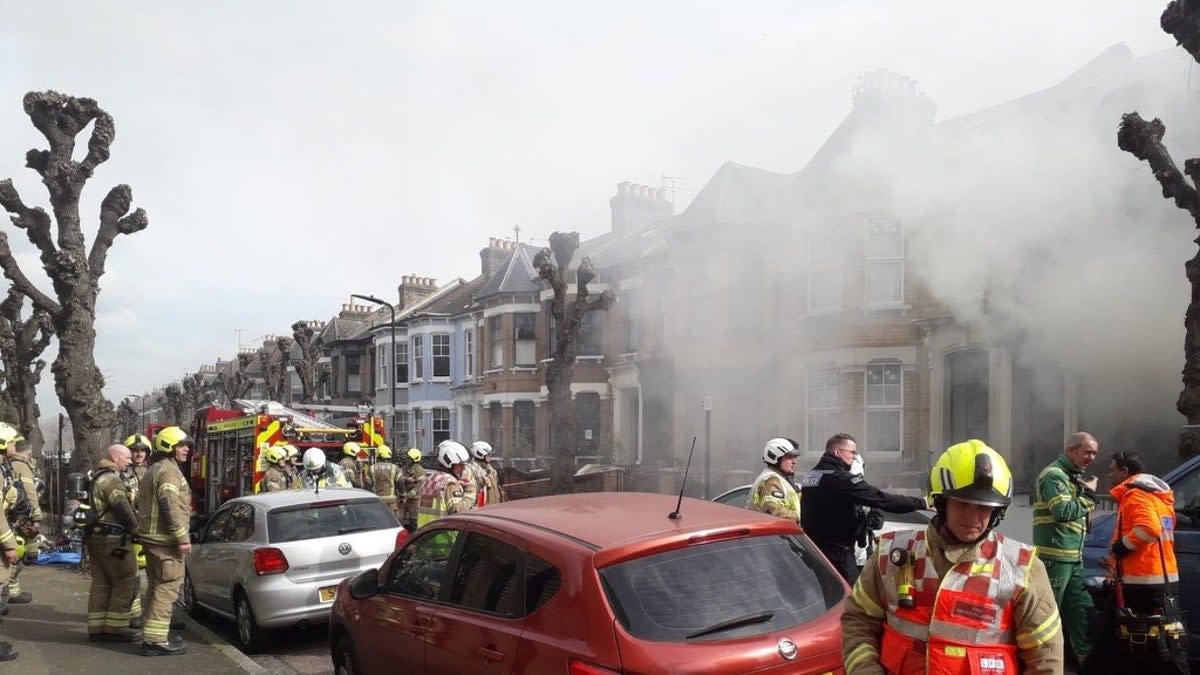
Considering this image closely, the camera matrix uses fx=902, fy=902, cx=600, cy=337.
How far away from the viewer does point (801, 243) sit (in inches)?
653

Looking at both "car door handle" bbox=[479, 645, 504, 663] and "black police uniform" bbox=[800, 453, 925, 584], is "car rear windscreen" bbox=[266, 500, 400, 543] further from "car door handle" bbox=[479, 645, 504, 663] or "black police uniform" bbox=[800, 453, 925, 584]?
"car door handle" bbox=[479, 645, 504, 663]

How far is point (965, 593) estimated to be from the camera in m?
2.28

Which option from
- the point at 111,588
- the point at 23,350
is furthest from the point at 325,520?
the point at 23,350

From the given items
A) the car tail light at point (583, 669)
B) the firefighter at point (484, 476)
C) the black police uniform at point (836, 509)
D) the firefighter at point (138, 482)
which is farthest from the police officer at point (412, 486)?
the car tail light at point (583, 669)

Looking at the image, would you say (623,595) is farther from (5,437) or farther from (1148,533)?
(5,437)

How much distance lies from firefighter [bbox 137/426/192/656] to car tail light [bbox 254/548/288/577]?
517 millimetres

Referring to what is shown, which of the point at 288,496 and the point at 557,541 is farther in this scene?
the point at 288,496

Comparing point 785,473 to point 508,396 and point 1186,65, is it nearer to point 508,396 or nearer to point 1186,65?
point 1186,65

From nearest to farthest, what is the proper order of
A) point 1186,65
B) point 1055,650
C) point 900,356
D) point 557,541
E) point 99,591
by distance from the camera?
point 1055,650 < point 557,541 < point 99,591 < point 1186,65 < point 900,356

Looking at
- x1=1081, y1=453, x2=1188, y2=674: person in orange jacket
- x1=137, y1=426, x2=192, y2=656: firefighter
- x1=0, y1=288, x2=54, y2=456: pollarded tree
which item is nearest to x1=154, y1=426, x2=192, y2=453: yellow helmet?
x1=137, y1=426, x2=192, y2=656: firefighter

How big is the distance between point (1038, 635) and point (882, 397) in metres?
13.7

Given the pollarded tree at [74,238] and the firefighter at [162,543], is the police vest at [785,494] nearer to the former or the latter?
the firefighter at [162,543]

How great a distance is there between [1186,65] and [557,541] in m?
10.8

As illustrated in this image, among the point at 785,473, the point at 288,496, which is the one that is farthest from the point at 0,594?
the point at 785,473
